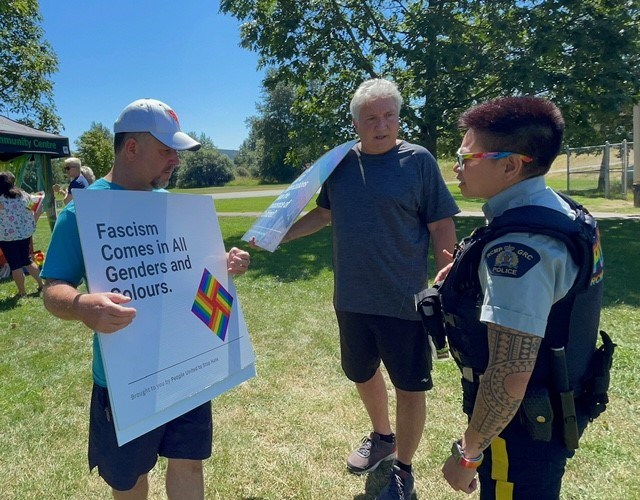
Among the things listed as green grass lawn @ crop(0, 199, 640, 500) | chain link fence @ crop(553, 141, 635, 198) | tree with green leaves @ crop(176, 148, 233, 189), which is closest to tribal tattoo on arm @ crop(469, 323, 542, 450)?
green grass lawn @ crop(0, 199, 640, 500)

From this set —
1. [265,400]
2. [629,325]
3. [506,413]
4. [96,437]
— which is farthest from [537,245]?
[629,325]

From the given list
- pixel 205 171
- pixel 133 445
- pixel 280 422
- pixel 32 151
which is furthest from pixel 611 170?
pixel 205 171

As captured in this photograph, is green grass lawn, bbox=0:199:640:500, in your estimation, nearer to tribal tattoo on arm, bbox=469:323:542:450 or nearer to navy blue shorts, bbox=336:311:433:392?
navy blue shorts, bbox=336:311:433:392

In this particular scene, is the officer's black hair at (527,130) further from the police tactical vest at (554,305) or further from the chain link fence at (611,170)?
the chain link fence at (611,170)

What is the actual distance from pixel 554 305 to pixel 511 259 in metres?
0.24

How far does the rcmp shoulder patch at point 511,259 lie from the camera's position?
50.7 inches

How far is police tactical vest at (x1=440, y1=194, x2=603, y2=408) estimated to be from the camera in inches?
52.3

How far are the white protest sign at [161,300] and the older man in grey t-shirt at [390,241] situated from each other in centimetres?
70

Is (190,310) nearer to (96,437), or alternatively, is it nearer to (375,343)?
(96,437)

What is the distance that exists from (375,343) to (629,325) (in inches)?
151

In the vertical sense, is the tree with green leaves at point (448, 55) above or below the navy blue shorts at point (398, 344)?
above

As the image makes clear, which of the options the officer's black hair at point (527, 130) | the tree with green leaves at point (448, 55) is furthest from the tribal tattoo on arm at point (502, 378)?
the tree with green leaves at point (448, 55)

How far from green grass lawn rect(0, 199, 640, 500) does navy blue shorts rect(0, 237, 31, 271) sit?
140 cm

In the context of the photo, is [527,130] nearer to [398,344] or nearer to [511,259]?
[511,259]
